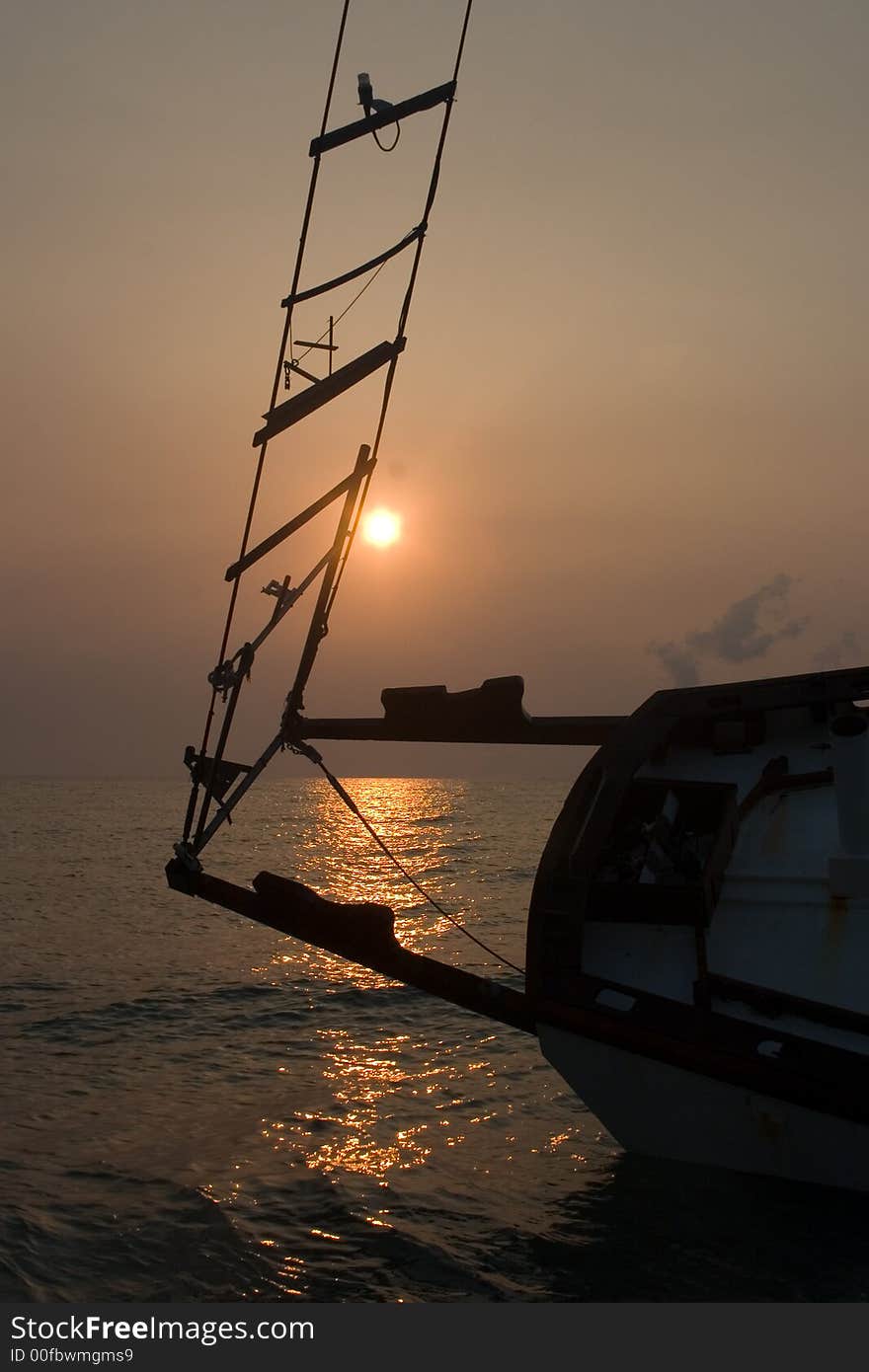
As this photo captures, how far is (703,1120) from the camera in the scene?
355 inches

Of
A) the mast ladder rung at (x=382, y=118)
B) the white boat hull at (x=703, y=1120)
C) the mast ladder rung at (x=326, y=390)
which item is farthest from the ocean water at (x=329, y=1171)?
the mast ladder rung at (x=382, y=118)

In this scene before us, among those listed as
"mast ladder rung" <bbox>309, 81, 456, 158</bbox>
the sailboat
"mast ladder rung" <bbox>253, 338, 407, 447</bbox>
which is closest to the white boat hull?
the sailboat

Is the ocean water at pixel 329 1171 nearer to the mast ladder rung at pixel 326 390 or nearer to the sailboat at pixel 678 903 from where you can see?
the sailboat at pixel 678 903

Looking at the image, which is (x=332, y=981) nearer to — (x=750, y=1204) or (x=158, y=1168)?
(x=158, y=1168)

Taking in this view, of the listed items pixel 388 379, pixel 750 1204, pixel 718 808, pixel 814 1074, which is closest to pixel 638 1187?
pixel 750 1204

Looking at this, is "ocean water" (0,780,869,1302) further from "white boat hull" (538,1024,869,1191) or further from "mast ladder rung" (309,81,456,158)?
"mast ladder rung" (309,81,456,158)

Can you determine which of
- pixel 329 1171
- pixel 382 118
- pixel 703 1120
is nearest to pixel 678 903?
pixel 703 1120

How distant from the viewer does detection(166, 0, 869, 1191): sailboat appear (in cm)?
870

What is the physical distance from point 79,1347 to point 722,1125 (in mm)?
4770

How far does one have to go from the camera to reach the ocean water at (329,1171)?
8633 millimetres

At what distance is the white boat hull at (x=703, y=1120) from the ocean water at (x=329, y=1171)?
17.0 inches

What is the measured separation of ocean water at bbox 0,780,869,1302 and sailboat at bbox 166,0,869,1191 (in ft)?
2.76

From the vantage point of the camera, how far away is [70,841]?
66.9m

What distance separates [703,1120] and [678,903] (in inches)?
64.7
